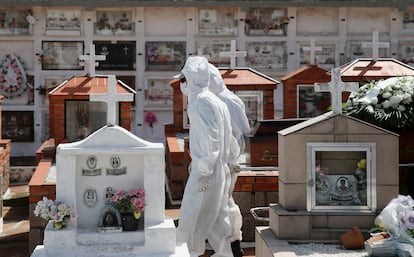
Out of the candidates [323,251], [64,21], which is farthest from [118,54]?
[323,251]

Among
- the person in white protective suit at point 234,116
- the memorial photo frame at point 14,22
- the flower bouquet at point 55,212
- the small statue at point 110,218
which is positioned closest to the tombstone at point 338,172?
the person in white protective suit at point 234,116

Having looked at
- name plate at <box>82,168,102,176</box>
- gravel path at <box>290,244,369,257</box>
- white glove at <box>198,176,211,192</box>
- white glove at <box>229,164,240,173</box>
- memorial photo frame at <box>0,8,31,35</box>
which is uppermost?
memorial photo frame at <box>0,8,31,35</box>

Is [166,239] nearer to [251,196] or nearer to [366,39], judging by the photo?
[251,196]

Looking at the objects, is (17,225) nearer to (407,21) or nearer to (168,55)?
(168,55)

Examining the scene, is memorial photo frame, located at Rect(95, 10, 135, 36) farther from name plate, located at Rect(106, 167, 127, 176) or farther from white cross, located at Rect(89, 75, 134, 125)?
name plate, located at Rect(106, 167, 127, 176)

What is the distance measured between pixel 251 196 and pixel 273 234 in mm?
1606

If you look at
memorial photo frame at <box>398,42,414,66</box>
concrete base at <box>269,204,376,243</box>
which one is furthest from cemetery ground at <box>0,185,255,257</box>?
memorial photo frame at <box>398,42,414,66</box>

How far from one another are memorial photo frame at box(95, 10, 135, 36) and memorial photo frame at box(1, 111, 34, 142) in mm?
2332

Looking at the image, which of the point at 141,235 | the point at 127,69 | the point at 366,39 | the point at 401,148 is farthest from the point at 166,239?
the point at 366,39

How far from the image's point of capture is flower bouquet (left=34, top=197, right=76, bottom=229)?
17.9 feet

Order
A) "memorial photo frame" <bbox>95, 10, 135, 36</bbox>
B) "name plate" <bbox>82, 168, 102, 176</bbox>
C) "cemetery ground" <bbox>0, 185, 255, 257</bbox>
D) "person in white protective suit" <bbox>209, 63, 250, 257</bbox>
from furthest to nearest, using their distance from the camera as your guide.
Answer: "memorial photo frame" <bbox>95, 10, 135, 36</bbox> → "cemetery ground" <bbox>0, 185, 255, 257</bbox> → "person in white protective suit" <bbox>209, 63, 250, 257</bbox> → "name plate" <bbox>82, 168, 102, 176</bbox>

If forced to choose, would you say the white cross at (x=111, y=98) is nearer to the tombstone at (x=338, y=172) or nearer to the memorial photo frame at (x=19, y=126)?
the tombstone at (x=338, y=172)

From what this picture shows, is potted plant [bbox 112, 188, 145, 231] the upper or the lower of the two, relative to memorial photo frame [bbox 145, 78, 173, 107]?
lower

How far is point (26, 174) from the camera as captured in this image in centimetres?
1313
